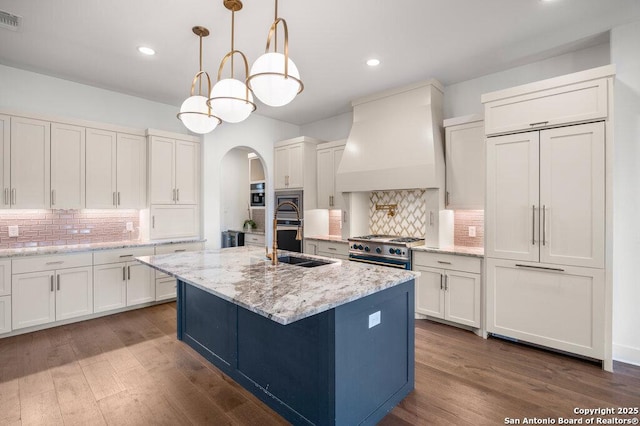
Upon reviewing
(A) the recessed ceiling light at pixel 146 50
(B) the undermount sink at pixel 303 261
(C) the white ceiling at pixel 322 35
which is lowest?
(B) the undermount sink at pixel 303 261

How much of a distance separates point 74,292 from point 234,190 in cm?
442

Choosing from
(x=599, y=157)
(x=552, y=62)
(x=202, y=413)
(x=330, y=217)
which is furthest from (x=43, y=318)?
(x=552, y=62)

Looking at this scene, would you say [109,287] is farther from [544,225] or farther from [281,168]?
[544,225]

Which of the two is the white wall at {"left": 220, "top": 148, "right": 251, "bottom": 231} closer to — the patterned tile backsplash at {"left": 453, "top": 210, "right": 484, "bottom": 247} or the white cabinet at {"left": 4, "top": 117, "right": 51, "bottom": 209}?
the white cabinet at {"left": 4, "top": 117, "right": 51, "bottom": 209}

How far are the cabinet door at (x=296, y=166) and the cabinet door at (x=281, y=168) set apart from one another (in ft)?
0.29

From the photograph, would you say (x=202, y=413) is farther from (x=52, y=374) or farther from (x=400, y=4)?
(x=400, y=4)

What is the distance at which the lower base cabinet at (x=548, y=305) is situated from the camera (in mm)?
2707

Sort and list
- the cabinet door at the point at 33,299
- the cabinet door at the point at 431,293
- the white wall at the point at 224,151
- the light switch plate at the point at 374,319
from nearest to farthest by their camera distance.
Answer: the light switch plate at the point at 374,319, the cabinet door at the point at 33,299, the cabinet door at the point at 431,293, the white wall at the point at 224,151

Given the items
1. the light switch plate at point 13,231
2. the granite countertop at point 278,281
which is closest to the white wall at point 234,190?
the light switch plate at point 13,231

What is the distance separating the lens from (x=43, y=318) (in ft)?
11.5

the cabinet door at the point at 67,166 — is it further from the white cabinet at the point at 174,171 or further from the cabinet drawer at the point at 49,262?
the white cabinet at the point at 174,171

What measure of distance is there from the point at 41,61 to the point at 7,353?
3.01m

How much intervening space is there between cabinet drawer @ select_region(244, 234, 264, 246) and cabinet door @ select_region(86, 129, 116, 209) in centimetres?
291

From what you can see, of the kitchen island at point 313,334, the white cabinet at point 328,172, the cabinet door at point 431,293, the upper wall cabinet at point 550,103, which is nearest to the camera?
the kitchen island at point 313,334
